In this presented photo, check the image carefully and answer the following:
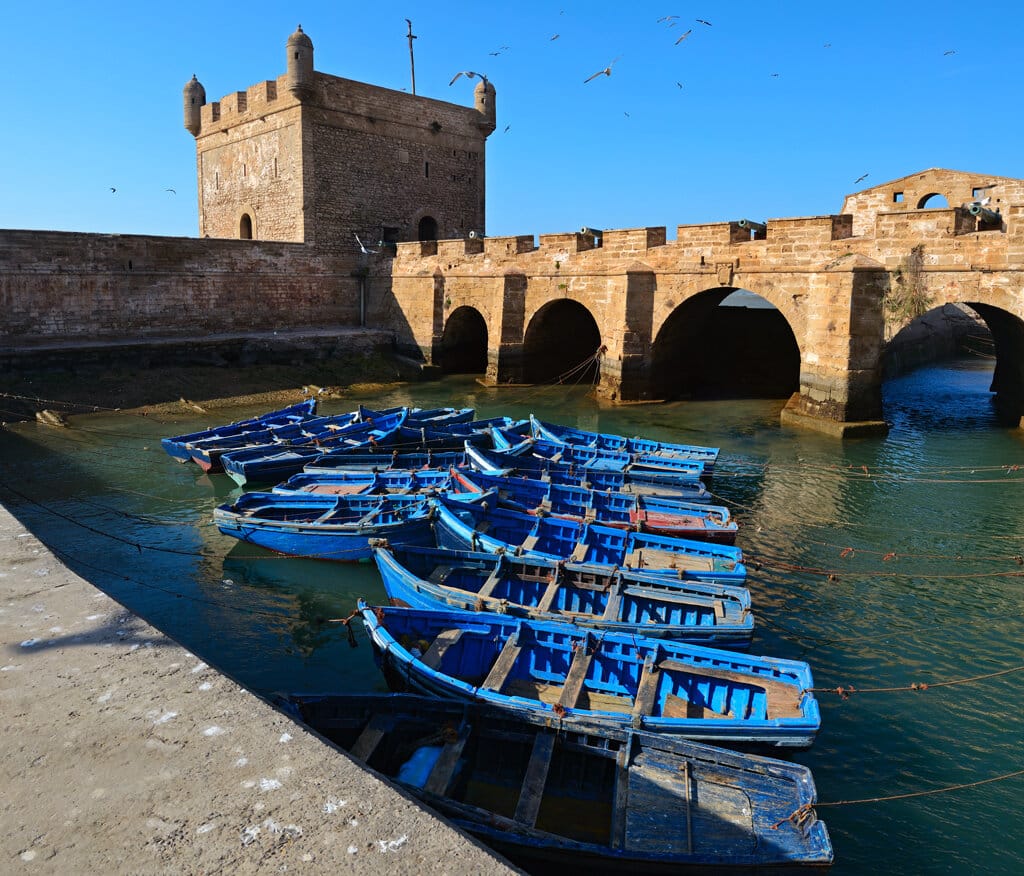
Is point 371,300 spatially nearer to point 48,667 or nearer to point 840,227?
point 840,227

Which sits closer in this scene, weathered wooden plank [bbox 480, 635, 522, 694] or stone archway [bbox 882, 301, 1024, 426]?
weathered wooden plank [bbox 480, 635, 522, 694]

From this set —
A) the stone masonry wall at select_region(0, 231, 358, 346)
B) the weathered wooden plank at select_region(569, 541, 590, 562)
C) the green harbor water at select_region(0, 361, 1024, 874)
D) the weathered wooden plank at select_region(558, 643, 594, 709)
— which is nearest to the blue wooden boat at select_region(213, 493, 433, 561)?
the green harbor water at select_region(0, 361, 1024, 874)

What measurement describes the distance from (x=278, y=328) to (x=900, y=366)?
2392 cm

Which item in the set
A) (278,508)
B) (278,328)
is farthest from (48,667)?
(278,328)

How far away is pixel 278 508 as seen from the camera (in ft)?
38.9

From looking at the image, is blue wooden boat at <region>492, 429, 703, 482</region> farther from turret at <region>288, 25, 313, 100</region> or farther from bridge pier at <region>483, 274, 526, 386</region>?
turret at <region>288, 25, 313, 100</region>

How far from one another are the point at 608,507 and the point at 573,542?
1.52 meters

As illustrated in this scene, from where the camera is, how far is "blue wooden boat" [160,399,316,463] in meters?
15.2

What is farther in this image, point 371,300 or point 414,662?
point 371,300

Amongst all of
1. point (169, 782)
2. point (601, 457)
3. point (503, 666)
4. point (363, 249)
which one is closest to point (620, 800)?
point (503, 666)

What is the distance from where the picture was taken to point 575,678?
6.59 meters

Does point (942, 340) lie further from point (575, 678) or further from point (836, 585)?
point (575, 678)

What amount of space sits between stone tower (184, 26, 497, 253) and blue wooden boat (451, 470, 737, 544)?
19000 millimetres

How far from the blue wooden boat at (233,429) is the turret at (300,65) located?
13.5 metres
